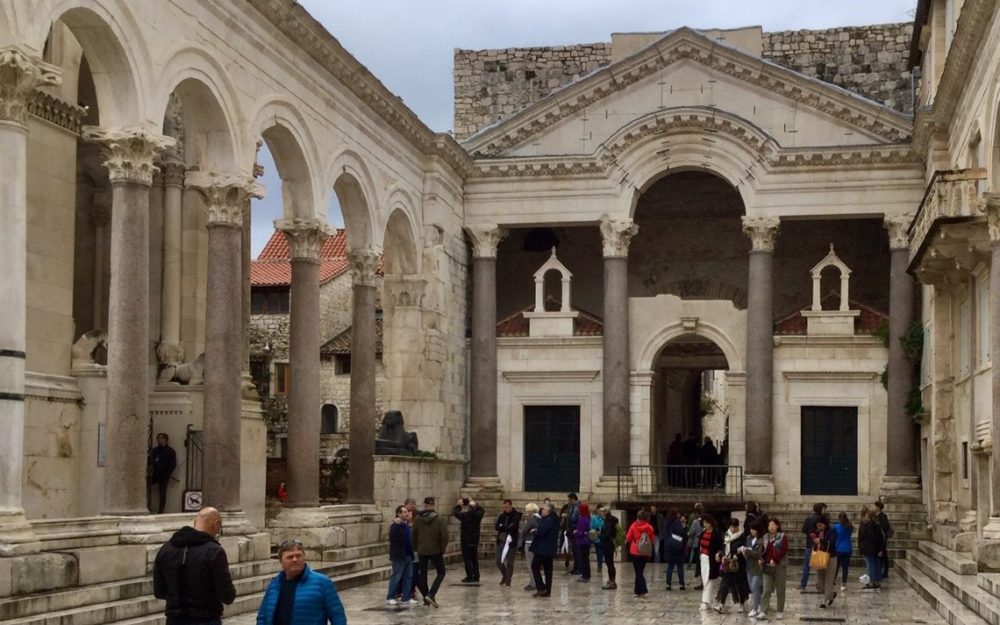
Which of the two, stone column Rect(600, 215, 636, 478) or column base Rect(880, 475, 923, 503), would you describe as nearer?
column base Rect(880, 475, 923, 503)

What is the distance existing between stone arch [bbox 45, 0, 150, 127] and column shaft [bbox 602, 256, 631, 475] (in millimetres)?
16052

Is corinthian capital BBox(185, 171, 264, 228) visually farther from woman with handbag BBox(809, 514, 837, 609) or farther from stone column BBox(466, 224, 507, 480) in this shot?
stone column BBox(466, 224, 507, 480)

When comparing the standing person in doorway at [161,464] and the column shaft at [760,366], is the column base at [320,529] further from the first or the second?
the column shaft at [760,366]

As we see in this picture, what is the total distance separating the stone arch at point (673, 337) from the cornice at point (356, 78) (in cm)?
541

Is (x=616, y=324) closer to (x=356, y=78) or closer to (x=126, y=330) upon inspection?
(x=356, y=78)

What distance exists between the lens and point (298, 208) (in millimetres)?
23875

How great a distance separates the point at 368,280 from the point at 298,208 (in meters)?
3.41

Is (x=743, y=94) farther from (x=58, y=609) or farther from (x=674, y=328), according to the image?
(x=58, y=609)

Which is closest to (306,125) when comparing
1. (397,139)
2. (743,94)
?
(397,139)

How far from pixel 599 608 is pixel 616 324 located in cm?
1318

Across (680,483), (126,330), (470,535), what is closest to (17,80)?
(126,330)

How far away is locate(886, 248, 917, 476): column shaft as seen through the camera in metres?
30.7

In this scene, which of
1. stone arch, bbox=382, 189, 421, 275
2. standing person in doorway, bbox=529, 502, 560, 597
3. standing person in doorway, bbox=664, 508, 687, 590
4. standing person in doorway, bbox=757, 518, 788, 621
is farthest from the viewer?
stone arch, bbox=382, 189, 421, 275

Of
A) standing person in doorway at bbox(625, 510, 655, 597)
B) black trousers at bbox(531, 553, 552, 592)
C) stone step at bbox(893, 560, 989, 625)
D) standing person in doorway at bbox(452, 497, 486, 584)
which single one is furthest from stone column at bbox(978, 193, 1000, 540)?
standing person in doorway at bbox(452, 497, 486, 584)
